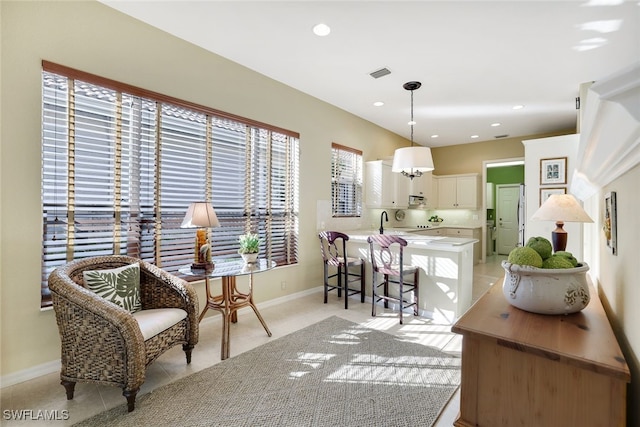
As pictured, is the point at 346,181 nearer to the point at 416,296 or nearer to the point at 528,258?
the point at 416,296

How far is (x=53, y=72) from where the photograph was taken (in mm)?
2203

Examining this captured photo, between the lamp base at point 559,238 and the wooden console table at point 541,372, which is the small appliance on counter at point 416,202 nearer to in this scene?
the lamp base at point 559,238

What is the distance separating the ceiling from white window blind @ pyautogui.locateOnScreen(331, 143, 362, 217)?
3.00 ft

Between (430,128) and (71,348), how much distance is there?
20.0 feet

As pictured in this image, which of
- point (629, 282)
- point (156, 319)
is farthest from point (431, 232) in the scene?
point (156, 319)

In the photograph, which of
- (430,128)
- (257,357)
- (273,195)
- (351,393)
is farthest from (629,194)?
(430,128)

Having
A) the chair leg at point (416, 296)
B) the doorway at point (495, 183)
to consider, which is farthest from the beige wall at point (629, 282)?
the doorway at point (495, 183)

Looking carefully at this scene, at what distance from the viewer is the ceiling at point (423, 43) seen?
2438 mm

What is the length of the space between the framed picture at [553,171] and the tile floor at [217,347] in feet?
6.36

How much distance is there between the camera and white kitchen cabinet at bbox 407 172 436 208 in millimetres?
6289

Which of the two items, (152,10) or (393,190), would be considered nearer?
(152,10)

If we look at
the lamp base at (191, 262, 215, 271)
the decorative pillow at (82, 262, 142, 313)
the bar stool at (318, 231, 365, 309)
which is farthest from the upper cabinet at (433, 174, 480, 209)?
the decorative pillow at (82, 262, 142, 313)

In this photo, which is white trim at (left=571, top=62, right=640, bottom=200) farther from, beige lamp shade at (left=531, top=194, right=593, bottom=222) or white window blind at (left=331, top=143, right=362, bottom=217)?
white window blind at (left=331, top=143, right=362, bottom=217)

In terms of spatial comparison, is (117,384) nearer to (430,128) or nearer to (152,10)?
(152,10)
